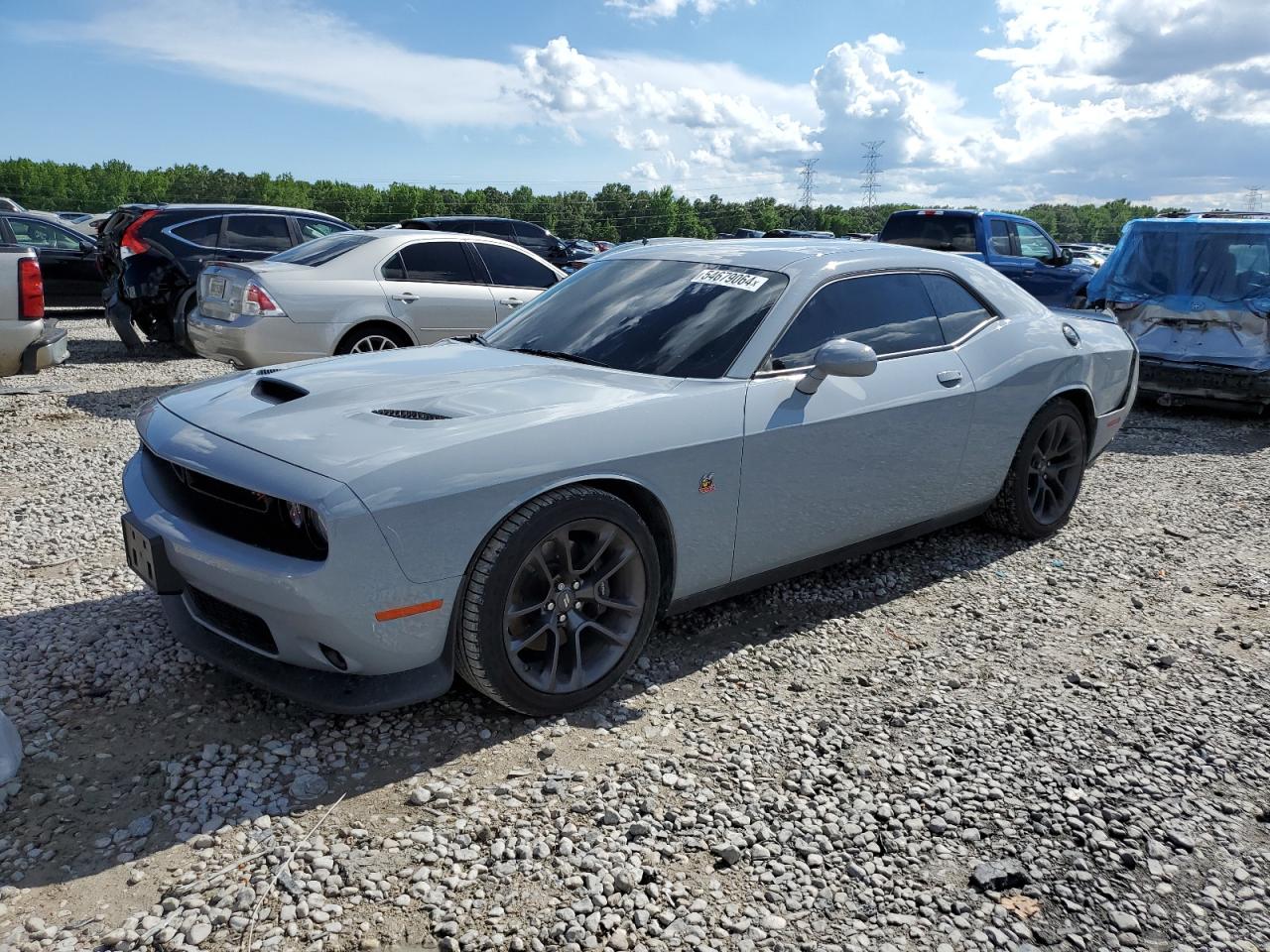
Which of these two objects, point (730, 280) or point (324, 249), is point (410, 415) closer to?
point (730, 280)

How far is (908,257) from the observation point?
455cm

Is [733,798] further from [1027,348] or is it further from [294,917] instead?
[1027,348]

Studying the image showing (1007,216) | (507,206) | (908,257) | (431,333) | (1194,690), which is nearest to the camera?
(1194,690)

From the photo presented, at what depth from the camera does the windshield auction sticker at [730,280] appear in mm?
3936

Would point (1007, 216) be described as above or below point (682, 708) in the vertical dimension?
above

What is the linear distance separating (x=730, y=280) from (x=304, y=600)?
7.01ft

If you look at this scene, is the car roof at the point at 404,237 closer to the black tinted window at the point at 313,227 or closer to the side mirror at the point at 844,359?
the black tinted window at the point at 313,227

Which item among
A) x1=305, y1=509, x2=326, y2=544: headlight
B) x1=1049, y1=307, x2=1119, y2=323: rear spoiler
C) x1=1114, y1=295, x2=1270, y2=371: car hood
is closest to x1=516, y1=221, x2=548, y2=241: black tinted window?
x1=1114, y1=295, x2=1270, y2=371: car hood

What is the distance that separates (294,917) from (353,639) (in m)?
0.74

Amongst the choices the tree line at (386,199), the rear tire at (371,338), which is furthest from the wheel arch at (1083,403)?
the tree line at (386,199)

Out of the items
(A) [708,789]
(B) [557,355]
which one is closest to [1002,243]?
(B) [557,355]

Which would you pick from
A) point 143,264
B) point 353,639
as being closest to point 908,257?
point 353,639

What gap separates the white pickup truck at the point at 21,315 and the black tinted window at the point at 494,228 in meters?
10.7

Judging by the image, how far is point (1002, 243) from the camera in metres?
13.2
